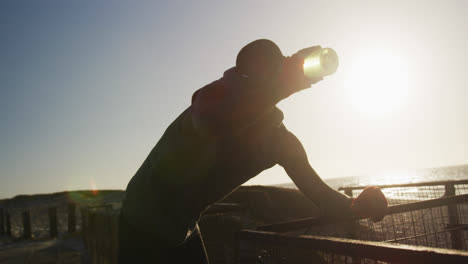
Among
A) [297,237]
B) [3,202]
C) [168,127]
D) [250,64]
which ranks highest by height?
[250,64]

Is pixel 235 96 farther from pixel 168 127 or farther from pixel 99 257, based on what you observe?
pixel 99 257

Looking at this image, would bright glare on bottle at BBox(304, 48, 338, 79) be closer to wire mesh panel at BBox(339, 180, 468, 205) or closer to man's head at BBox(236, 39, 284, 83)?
man's head at BBox(236, 39, 284, 83)

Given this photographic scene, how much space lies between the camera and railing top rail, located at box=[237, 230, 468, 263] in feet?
3.75

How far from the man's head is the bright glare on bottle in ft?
0.56

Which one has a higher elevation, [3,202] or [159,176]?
[159,176]

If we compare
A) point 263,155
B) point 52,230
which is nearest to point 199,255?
point 263,155

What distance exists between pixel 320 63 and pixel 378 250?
80cm

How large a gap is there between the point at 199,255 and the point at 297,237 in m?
1.18

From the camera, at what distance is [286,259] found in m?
2.13

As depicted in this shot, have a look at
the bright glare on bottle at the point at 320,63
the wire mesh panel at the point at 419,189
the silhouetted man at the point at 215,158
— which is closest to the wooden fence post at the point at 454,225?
the wire mesh panel at the point at 419,189

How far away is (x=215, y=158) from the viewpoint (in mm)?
2082

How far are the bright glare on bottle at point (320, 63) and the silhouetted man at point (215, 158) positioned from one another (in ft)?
0.09

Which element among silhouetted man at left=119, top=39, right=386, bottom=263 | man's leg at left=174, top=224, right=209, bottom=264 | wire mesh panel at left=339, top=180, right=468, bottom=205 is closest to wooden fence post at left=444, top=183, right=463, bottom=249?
wire mesh panel at left=339, top=180, right=468, bottom=205

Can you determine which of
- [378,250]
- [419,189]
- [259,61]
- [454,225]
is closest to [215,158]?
[259,61]
